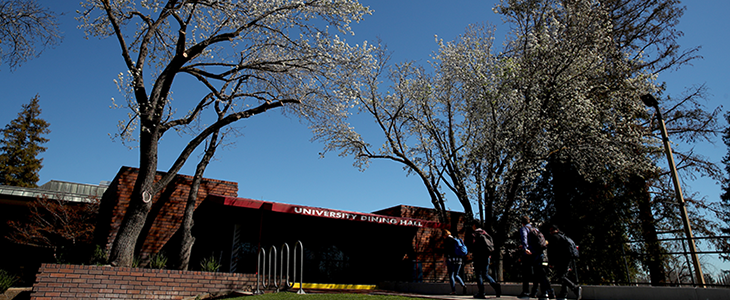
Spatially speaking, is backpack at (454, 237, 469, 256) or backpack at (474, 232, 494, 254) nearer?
backpack at (474, 232, 494, 254)

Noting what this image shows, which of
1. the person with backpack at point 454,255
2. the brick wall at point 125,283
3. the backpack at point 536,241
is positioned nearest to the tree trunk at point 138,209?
the brick wall at point 125,283

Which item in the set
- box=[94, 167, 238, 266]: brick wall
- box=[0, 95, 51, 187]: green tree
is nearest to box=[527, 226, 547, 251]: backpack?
box=[94, 167, 238, 266]: brick wall

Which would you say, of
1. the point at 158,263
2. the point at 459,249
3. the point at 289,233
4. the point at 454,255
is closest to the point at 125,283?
the point at 158,263

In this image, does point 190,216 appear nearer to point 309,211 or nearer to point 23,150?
point 309,211

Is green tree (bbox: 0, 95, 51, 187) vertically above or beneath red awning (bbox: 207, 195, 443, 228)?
above

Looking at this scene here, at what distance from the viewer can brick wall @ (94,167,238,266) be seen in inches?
550

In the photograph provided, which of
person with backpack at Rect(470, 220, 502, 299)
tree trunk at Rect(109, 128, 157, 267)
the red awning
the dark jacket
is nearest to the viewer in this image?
person with backpack at Rect(470, 220, 502, 299)

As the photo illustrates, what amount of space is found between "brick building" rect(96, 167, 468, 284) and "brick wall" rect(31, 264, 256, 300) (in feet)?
7.25

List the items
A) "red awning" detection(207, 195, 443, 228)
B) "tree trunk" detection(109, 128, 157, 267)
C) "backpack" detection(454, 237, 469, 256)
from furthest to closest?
"red awning" detection(207, 195, 443, 228) → "tree trunk" detection(109, 128, 157, 267) → "backpack" detection(454, 237, 469, 256)

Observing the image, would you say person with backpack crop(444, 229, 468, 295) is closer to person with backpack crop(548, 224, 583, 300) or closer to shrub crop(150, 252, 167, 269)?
person with backpack crop(548, 224, 583, 300)

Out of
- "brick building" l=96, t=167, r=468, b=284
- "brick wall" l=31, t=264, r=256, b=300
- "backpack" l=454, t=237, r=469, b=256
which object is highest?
"brick building" l=96, t=167, r=468, b=284

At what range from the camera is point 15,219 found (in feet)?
54.1

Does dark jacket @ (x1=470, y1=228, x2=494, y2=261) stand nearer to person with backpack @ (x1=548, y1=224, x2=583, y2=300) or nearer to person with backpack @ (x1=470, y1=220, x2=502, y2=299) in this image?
person with backpack @ (x1=470, y1=220, x2=502, y2=299)

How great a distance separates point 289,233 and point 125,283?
6.90 m
